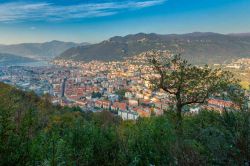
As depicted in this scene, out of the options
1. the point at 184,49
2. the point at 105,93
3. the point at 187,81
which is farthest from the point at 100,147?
the point at 184,49

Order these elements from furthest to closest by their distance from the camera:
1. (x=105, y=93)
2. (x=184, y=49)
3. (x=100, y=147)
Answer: (x=184, y=49) < (x=105, y=93) < (x=100, y=147)

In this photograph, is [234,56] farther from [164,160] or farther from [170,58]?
[164,160]

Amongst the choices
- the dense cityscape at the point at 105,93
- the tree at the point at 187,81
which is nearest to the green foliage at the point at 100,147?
the tree at the point at 187,81

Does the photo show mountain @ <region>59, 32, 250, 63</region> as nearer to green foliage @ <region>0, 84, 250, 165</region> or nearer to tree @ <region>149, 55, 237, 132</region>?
tree @ <region>149, 55, 237, 132</region>

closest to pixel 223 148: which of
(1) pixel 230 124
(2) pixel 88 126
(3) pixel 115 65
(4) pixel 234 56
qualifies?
(1) pixel 230 124

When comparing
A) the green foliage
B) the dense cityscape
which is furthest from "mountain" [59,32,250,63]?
the green foliage

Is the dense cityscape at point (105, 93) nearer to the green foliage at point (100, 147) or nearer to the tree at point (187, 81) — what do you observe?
the tree at point (187, 81)

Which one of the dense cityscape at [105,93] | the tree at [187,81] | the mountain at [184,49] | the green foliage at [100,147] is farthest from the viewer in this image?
the mountain at [184,49]

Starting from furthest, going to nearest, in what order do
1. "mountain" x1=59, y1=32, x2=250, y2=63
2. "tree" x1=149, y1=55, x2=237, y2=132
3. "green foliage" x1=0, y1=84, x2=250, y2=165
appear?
"mountain" x1=59, y1=32, x2=250, y2=63 < "tree" x1=149, y1=55, x2=237, y2=132 < "green foliage" x1=0, y1=84, x2=250, y2=165

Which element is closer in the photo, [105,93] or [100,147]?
[100,147]

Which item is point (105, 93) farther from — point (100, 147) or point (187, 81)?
point (100, 147)
